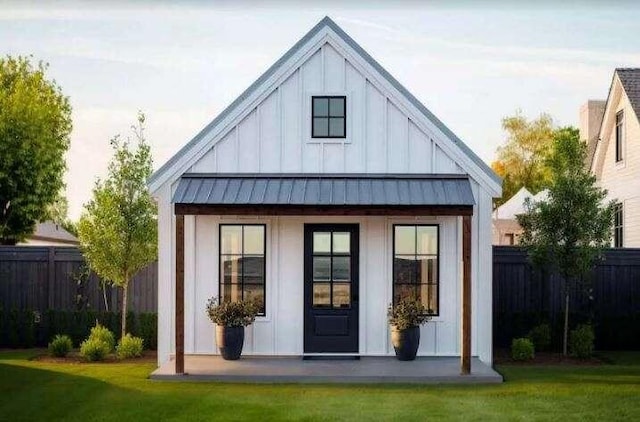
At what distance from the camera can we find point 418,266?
53.3 ft

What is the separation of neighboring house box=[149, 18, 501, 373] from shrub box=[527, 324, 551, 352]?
8.08 ft

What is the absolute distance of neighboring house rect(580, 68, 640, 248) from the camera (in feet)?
78.9

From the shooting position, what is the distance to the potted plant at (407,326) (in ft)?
51.1

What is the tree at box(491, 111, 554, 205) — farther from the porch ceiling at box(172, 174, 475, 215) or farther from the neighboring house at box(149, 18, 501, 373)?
the porch ceiling at box(172, 174, 475, 215)

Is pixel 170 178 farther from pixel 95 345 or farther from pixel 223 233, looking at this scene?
pixel 95 345

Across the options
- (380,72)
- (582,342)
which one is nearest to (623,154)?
(582,342)

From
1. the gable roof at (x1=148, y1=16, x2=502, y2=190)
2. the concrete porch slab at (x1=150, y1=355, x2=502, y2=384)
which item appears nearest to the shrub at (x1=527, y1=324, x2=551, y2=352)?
the concrete porch slab at (x1=150, y1=355, x2=502, y2=384)

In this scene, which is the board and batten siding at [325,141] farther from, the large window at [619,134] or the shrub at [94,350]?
the large window at [619,134]

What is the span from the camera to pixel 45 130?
37812 millimetres

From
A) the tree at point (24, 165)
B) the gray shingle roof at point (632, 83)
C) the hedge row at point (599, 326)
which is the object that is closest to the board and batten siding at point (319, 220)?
the hedge row at point (599, 326)

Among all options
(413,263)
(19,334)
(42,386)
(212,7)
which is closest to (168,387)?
(42,386)

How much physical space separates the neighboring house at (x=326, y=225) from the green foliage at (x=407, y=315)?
454 millimetres

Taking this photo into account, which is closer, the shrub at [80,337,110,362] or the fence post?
the shrub at [80,337,110,362]

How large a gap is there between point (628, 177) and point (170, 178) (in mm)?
14180
